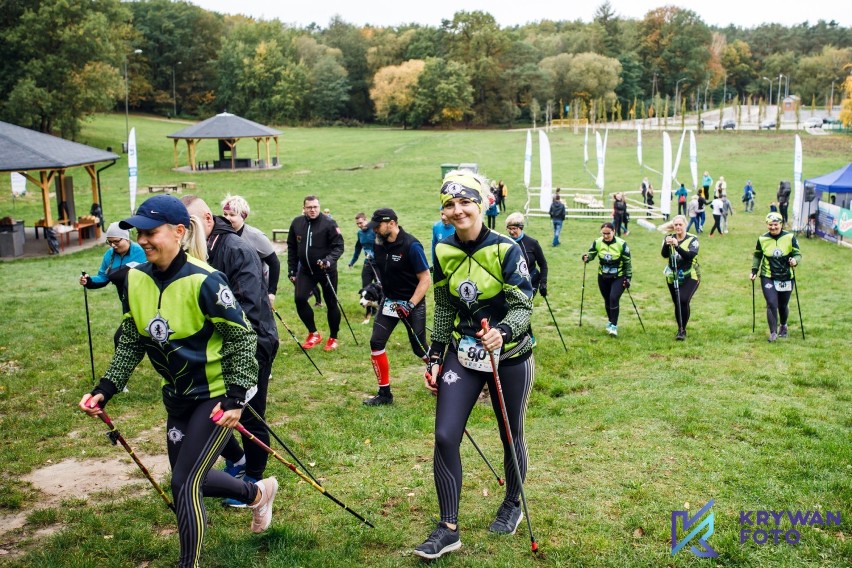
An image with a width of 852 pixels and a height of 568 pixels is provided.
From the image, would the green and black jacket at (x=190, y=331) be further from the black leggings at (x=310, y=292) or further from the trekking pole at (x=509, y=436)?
the black leggings at (x=310, y=292)

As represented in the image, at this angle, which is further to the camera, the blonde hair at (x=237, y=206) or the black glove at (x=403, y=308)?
the black glove at (x=403, y=308)

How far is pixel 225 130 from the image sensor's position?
156ft

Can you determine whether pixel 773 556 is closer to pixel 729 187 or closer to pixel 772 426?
pixel 772 426

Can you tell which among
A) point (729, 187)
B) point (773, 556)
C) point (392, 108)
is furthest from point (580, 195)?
point (392, 108)

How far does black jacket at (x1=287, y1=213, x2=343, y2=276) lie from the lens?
1095cm

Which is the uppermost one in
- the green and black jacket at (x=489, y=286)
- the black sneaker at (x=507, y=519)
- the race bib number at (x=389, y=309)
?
the green and black jacket at (x=489, y=286)

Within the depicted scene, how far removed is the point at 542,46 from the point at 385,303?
4271 inches

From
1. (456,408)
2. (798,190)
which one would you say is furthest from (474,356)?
(798,190)

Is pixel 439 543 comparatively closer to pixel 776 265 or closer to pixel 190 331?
pixel 190 331

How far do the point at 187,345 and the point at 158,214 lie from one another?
794 mm

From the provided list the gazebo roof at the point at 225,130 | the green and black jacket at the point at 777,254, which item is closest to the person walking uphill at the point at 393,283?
the green and black jacket at the point at 777,254

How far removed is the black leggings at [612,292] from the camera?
506 inches

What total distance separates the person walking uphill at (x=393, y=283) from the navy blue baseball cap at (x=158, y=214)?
4.34 meters

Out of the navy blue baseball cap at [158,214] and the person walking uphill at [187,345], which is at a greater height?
the navy blue baseball cap at [158,214]
